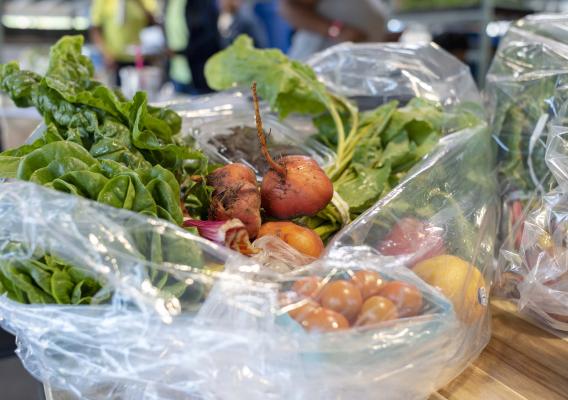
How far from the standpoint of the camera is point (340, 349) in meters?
0.51

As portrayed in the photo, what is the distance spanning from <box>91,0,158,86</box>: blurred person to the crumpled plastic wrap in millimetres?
2651

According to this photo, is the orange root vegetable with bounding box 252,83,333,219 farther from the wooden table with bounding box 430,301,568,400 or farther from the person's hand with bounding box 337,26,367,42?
the person's hand with bounding box 337,26,367,42

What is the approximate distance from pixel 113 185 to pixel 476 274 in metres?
0.44

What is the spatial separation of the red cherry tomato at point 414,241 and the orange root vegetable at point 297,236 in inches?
3.5

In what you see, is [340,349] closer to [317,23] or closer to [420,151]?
[420,151]

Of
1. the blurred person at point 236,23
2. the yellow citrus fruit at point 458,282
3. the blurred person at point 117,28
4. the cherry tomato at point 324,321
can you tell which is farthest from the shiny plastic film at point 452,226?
the blurred person at point 117,28

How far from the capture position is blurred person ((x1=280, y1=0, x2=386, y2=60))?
6.88 feet

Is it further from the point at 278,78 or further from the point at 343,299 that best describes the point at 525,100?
the point at 343,299

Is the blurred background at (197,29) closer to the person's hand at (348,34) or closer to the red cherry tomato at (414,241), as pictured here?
the person's hand at (348,34)

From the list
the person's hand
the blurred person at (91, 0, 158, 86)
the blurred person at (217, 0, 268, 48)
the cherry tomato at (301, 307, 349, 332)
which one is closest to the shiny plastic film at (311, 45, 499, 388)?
the cherry tomato at (301, 307, 349, 332)

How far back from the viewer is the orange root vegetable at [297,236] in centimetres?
71

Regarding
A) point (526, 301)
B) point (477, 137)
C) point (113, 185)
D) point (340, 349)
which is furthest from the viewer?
point (477, 137)

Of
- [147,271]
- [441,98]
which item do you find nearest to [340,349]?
[147,271]

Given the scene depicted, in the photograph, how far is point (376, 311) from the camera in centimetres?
54
